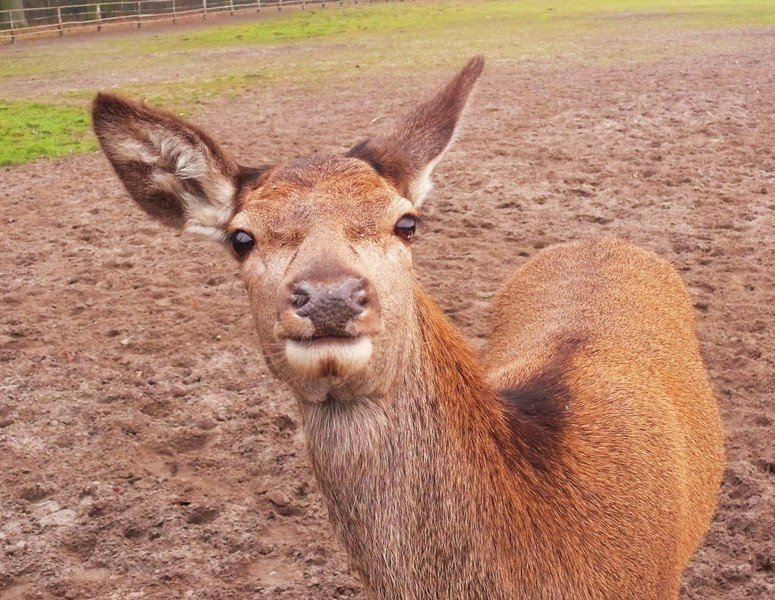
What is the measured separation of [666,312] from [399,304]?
2609 millimetres

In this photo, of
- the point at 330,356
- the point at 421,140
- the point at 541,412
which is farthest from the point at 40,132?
the point at 330,356

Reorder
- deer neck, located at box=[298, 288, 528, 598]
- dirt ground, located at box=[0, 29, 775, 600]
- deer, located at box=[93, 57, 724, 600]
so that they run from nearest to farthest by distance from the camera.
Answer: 1. deer, located at box=[93, 57, 724, 600]
2. deer neck, located at box=[298, 288, 528, 598]
3. dirt ground, located at box=[0, 29, 775, 600]

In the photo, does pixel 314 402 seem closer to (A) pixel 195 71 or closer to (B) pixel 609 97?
(B) pixel 609 97

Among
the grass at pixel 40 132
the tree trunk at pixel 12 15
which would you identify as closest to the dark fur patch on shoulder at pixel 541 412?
the grass at pixel 40 132

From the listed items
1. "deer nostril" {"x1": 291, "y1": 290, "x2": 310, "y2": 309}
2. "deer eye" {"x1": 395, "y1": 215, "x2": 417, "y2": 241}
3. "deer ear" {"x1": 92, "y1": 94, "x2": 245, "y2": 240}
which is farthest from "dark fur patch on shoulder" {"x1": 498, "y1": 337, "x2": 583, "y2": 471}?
"deer ear" {"x1": 92, "y1": 94, "x2": 245, "y2": 240}

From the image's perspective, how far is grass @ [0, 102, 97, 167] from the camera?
572 inches

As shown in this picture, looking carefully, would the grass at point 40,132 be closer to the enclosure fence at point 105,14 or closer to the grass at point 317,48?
the grass at point 317,48

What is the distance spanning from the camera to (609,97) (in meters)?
16.9

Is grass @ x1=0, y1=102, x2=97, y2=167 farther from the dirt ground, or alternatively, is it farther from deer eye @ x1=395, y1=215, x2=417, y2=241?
Answer: deer eye @ x1=395, y1=215, x2=417, y2=241

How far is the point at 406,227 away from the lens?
3189mm

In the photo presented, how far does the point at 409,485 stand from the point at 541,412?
0.84 m

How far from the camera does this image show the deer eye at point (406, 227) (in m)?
3.16

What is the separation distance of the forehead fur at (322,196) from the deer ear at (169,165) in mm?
229

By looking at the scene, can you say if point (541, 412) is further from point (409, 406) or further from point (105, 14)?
point (105, 14)
